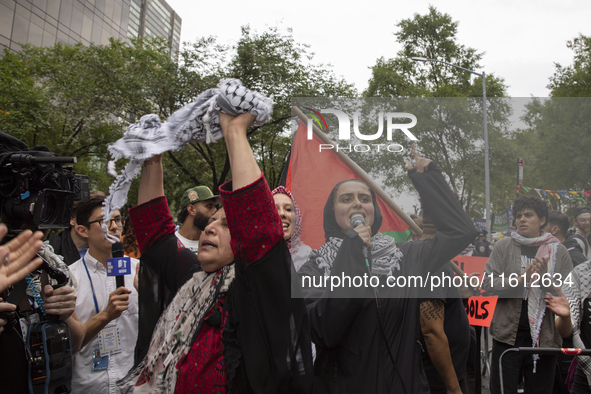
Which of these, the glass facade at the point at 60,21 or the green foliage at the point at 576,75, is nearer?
the green foliage at the point at 576,75

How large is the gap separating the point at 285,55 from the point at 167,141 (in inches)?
506

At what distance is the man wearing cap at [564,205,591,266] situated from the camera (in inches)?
83.8

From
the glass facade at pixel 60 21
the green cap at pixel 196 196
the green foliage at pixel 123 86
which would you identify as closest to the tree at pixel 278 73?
the green foliage at pixel 123 86

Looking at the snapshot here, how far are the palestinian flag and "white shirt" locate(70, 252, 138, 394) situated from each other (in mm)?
1606

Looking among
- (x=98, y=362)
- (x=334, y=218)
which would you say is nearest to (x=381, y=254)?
(x=334, y=218)

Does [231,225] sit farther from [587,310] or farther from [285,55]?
[285,55]

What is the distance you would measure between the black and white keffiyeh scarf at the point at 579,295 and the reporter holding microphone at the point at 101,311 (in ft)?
8.51

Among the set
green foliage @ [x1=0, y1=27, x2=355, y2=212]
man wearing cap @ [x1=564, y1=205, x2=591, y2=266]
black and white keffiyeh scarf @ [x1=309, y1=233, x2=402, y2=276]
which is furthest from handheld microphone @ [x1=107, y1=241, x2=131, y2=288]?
green foliage @ [x1=0, y1=27, x2=355, y2=212]

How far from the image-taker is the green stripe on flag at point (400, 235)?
2184mm

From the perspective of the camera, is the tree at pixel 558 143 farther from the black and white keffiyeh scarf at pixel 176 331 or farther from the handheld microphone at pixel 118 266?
the handheld microphone at pixel 118 266

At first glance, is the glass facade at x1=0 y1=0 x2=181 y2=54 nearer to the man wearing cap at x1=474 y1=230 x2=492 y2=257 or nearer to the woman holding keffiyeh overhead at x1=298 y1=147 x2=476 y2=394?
the woman holding keffiyeh overhead at x1=298 y1=147 x2=476 y2=394

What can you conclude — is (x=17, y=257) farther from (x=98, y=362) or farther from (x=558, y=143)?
(x=558, y=143)

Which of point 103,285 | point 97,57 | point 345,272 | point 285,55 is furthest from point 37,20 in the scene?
point 345,272

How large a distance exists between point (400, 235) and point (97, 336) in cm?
211
